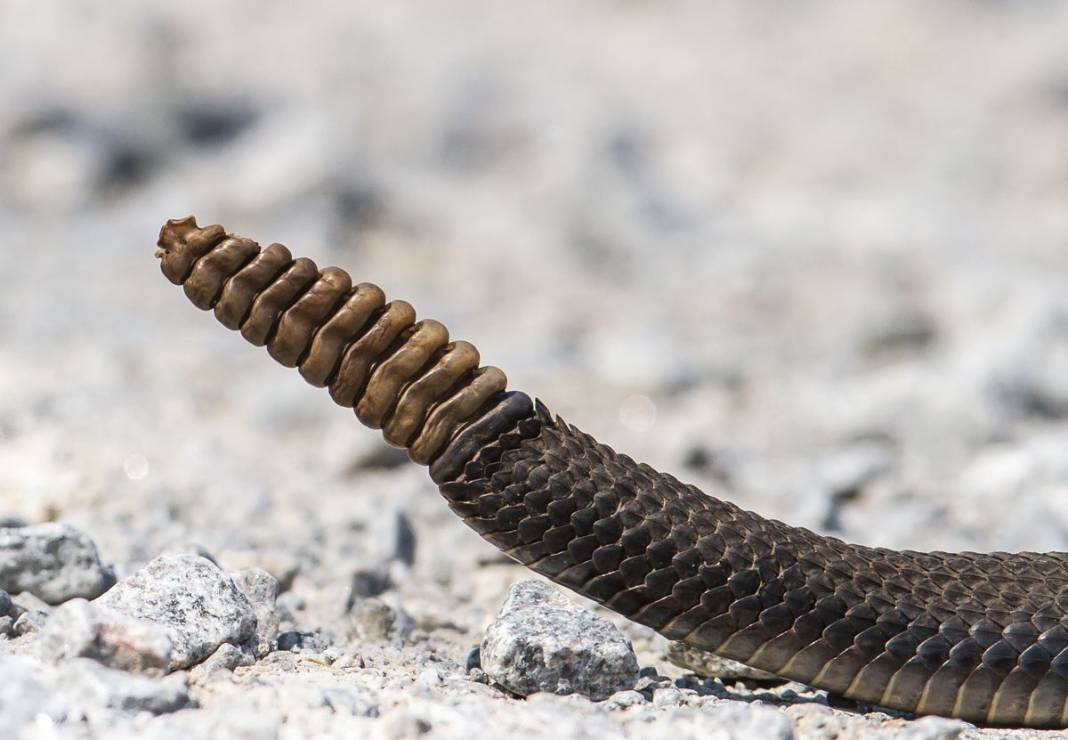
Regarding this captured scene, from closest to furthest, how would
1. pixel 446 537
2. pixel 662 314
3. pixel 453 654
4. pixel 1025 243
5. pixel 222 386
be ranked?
pixel 453 654 → pixel 446 537 → pixel 222 386 → pixel 662 314 → pixel 1025 243

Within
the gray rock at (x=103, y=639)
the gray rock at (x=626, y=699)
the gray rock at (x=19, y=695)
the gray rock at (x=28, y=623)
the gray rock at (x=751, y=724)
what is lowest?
the gray rock at (x=19, y=695)

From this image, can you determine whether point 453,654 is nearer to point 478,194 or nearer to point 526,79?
point 478,194

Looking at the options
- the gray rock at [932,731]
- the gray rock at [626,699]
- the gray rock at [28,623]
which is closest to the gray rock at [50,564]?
the gray rock at [28,623]

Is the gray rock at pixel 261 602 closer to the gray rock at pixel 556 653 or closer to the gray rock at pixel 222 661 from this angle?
the gray rock at pixel 222 661

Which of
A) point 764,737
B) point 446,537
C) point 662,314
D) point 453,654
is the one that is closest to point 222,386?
point 446,537

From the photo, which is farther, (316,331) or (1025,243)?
(1025,243)

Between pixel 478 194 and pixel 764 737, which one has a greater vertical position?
pixel 478 194

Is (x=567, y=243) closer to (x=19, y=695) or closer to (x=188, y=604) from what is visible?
(x=188, y=604)

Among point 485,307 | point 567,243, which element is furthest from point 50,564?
point 567,243
